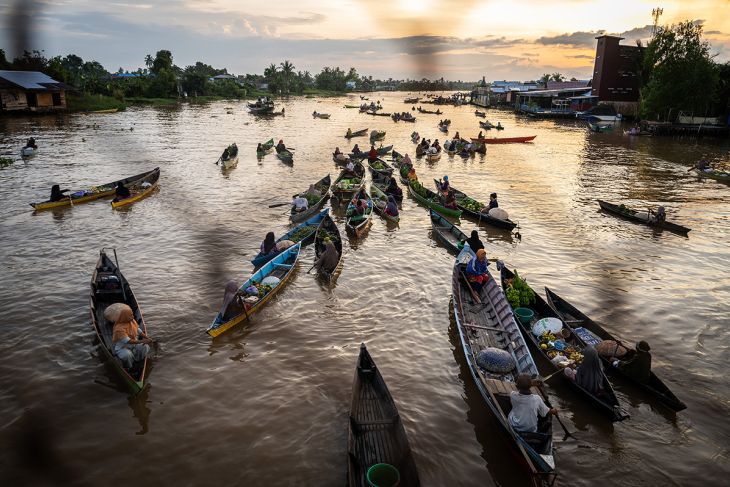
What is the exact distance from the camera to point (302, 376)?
35.7ft

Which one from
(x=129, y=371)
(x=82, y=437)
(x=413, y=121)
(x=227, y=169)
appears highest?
(x=413, y=121)

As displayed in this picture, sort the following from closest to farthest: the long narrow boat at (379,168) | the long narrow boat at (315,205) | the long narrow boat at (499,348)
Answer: the long narrow boat at (499,348)
the long narrow boat at (315,205)
the long narrow boat at (379,168)

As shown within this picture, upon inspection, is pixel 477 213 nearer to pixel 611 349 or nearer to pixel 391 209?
pixel 391 209

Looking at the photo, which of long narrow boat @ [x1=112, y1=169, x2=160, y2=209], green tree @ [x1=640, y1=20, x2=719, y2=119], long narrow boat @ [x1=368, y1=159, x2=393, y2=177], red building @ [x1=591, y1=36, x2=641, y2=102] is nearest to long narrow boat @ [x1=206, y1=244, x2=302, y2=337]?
long narrow boat @ [x1=112, y1=169, x2=160, y2=209]

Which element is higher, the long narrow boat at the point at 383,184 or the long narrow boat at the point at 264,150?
the long narrow boat at the point at 264,150

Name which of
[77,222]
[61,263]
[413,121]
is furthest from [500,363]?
[413,121]

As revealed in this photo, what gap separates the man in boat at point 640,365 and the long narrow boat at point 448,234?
8513 millimetres

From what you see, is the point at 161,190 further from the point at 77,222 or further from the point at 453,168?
the point at 453,168

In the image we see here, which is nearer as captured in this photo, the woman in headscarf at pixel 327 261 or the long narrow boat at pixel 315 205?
the woman in headscarf at pixel 327 261

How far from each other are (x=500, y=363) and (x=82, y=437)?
29.3ft

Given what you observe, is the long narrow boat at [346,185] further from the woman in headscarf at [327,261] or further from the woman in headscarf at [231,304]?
the woman in headscarf at [231,304]

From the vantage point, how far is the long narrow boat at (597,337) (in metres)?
9.65

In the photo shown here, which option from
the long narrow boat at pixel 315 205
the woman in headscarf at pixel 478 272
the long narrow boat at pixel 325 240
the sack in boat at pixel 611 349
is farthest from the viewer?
the long narrow boat at pixel 315 205

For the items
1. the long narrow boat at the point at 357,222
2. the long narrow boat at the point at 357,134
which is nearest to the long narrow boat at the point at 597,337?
the long narrow boat at the point at 357,222
